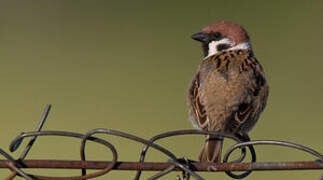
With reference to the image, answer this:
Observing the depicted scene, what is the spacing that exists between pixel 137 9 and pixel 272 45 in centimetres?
164

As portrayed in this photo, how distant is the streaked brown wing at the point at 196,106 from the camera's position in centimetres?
355

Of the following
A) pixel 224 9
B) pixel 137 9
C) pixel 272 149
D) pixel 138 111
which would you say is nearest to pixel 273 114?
pixel 272 149

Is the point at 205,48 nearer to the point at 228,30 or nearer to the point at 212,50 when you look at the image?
the point at 212,50

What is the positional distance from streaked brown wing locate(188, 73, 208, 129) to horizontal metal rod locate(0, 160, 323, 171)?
4.54ft

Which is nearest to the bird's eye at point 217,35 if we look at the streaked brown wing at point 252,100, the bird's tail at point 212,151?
the streaked brown wing at point 252,100

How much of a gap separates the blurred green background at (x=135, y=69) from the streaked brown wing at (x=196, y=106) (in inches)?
41.3

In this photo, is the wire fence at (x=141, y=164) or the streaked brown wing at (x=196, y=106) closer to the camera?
the wire fence at (x=141, y=164)

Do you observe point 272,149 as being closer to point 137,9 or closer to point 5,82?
point 5,82

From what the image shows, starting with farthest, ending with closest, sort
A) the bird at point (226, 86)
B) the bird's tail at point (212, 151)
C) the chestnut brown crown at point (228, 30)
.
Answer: the chestnut brown crown at point (228, 30) < the bird at point (226, 86) < the bird's tail at point (212, 151)

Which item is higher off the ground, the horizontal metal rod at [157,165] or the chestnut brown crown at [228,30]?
the chestnut brown crown at [228,30]

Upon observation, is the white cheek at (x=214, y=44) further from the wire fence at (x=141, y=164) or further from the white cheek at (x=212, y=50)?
the wire fence at (x=141, y=164)

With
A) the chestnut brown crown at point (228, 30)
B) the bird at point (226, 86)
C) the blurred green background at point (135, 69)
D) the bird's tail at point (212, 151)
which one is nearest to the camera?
the bird's tail at point (212, 151)

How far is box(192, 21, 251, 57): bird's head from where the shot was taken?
12.5 ft

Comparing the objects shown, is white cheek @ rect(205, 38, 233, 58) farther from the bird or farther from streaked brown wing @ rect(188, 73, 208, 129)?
streaked brown wing @ rect(188, 73, 208, 129)
